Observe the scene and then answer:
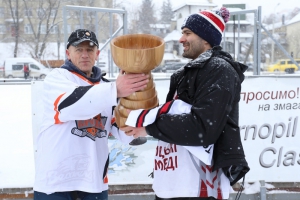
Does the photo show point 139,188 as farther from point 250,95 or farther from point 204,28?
point 204,28

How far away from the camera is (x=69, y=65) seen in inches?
81.9

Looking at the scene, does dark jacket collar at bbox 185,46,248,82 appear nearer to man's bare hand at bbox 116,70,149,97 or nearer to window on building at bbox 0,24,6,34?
man's bare hand at bbox 116,70,149,97

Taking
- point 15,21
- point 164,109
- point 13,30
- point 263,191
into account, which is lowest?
point 263,191

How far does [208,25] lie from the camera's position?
177cm

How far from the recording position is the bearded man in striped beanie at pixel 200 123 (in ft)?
5.19

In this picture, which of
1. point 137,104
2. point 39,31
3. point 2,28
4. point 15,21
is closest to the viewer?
point 137,104

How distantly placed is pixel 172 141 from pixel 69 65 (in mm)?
903

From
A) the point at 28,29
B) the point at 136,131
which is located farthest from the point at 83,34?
the point at 28,29

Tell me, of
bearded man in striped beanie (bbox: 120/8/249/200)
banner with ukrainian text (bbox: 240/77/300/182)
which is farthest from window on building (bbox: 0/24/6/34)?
bearded man in striped beanie (bbox: 120/8/249/200)

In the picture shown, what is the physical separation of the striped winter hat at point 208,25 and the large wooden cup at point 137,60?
0.22 meters

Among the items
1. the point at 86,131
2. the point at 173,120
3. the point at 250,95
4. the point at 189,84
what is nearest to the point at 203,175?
the point at 173,120

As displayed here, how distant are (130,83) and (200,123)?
0.41 meters

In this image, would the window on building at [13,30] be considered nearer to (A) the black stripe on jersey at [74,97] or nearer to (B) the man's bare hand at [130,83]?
(A) the black stripe on jersey at [74,97]

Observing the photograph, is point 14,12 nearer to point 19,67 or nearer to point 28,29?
point 28,29
